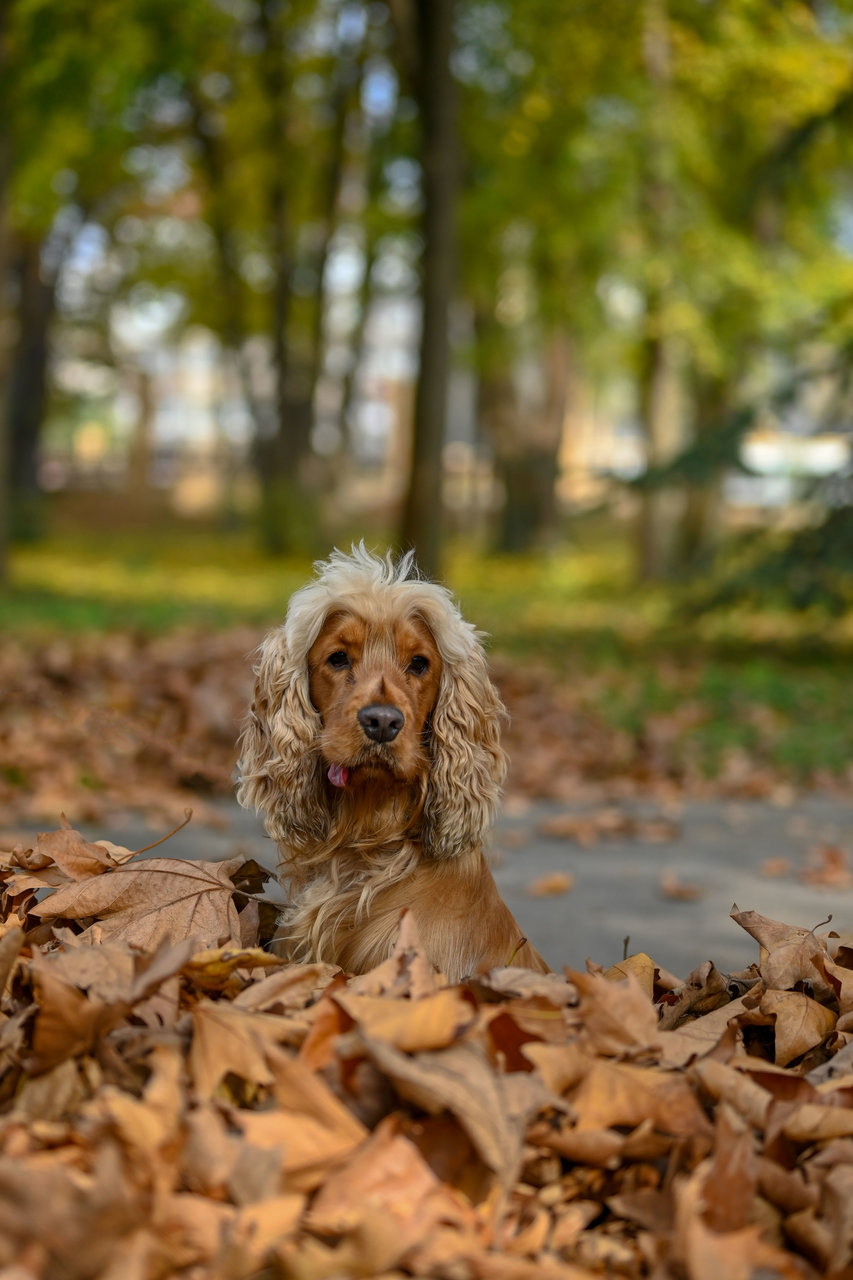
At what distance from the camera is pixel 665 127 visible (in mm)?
21109

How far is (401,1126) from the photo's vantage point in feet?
6.94

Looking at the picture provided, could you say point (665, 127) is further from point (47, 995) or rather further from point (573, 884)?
point (47, 995)

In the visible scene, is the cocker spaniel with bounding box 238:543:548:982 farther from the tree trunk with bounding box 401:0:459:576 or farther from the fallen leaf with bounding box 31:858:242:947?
the tree trunk with bounding box 401:0:459:576

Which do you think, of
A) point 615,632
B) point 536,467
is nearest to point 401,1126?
point 615,632

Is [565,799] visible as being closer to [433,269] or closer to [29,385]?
[433,269]

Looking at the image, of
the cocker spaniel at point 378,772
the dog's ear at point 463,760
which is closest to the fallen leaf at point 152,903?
the cocker spaniel at point 378,772

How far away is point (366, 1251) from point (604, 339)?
1049 inches

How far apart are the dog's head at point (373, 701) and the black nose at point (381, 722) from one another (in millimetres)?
52

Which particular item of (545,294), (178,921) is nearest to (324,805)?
(178,921)

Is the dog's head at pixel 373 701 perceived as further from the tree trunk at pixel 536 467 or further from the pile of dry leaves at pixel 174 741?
the tree trunk at pixel 536 467

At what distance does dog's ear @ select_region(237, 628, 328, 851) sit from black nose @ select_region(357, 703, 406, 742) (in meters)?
0.27

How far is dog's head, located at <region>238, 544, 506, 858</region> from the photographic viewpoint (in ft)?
11.7

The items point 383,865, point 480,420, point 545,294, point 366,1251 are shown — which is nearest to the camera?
point 366,1251

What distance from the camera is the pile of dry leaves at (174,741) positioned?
311 inches
